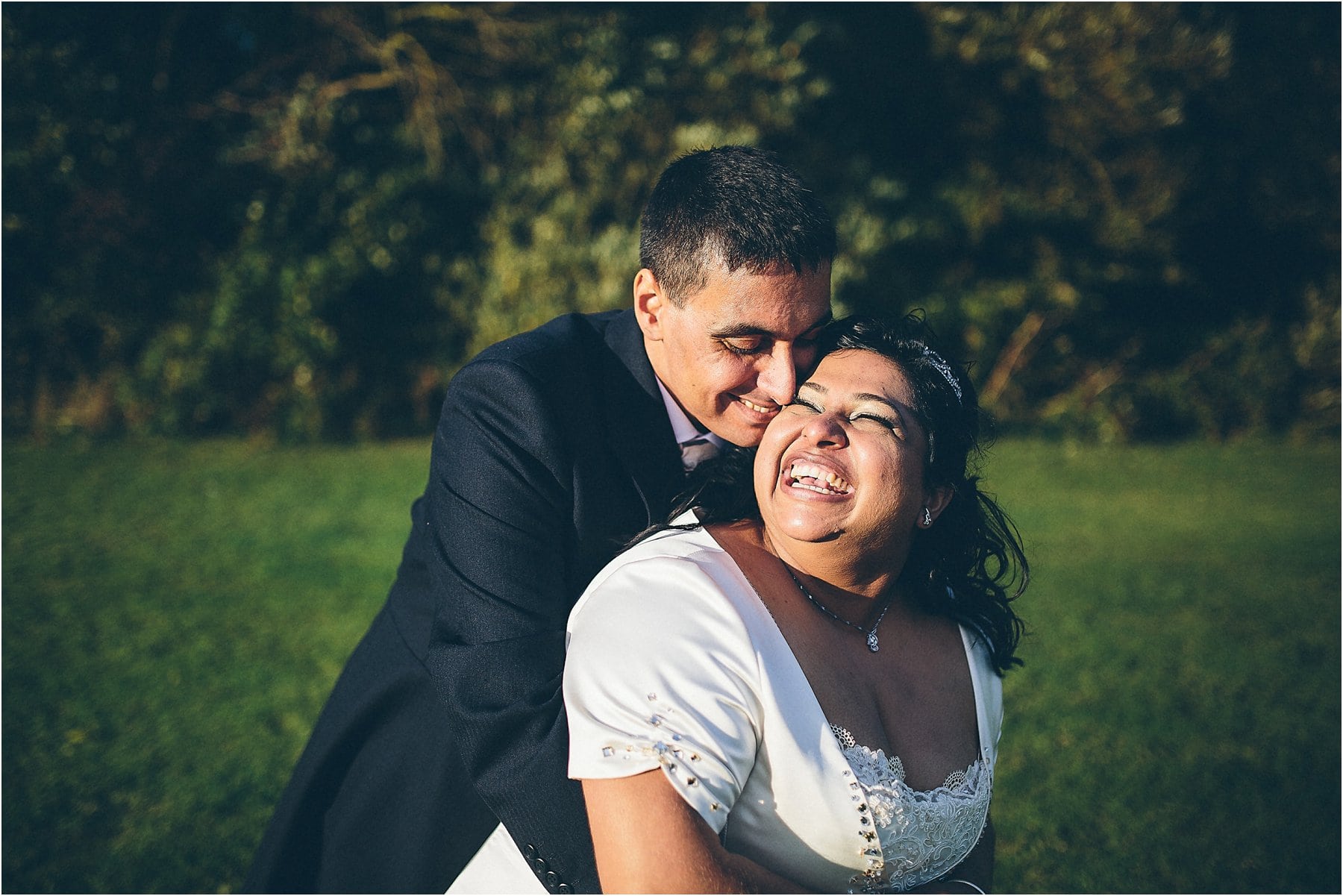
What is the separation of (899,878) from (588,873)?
2.40 feet

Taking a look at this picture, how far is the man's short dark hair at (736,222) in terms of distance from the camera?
282 cm

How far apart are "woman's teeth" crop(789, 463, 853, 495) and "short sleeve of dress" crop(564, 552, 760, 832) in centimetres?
36

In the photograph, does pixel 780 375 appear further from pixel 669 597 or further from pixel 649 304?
pixel 669 597

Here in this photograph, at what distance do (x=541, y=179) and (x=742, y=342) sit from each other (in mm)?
11748

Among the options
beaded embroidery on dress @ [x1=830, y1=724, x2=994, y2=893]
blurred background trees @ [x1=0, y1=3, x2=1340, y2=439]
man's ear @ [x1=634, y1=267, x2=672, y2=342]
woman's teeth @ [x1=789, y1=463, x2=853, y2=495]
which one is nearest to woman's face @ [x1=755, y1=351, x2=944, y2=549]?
woman's teeth @ [x1=789, y1=463, x2=853, y2=495]

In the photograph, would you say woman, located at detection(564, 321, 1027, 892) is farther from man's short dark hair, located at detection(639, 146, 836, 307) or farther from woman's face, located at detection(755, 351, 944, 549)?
→ man's short dark hair, located at detection(639, 146, 836, 307)

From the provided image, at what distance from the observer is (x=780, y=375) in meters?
2.67

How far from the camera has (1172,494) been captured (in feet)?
39.5

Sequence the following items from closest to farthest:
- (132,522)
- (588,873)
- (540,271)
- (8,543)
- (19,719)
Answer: (588,873) → (19,719) → (8,543) → (132,522) → (540,271)

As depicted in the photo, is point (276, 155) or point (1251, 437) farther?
point (1251, 437)

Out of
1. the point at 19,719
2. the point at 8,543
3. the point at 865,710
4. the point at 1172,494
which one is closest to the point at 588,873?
the point at 865,710

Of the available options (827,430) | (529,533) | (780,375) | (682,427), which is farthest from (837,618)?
(682,427)

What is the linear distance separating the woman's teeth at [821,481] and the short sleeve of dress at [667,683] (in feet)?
1.18

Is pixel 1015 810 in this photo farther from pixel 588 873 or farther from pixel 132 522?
pixel 132 522
